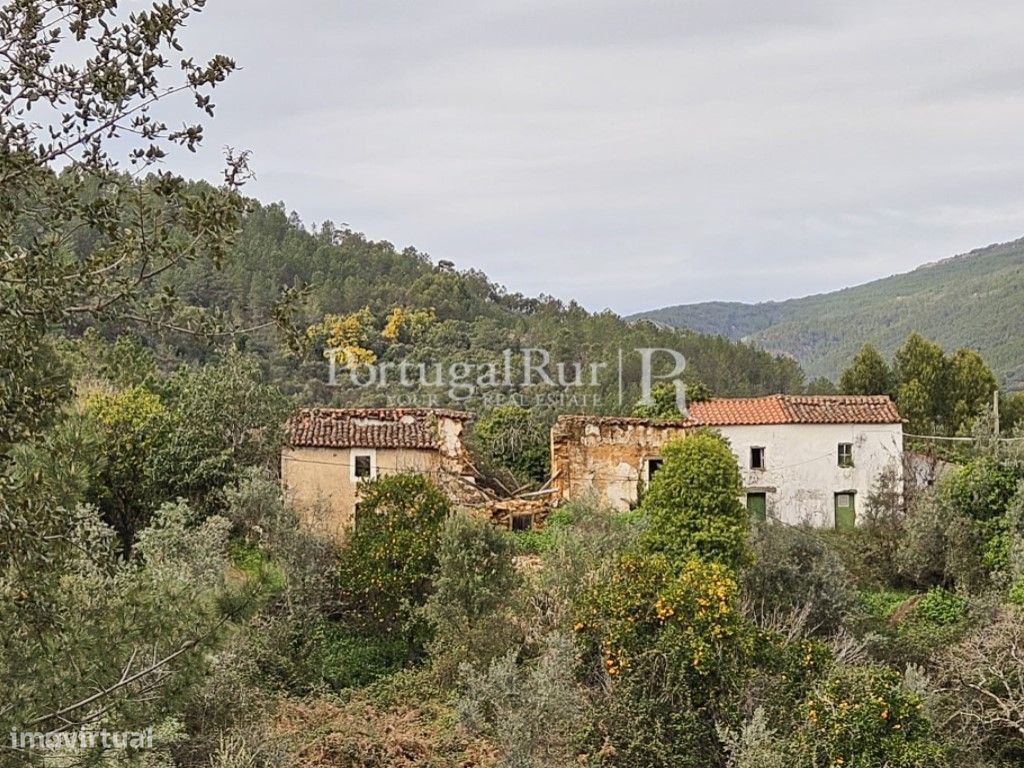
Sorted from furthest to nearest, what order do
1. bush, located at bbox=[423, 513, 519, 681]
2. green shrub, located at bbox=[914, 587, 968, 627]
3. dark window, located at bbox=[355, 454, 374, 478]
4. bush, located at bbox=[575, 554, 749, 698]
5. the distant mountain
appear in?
the distant mountain < dark window, located at bbox=[355, 454, 374, 478] < green shrub, located at bbox=[914, 587, 968, 627] < bush, located at bbox=[423, 513, 519, 681] < bush, located at bbox=[575, 554, 749, 698]

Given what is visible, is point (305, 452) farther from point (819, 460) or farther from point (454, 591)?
point (819, 460)

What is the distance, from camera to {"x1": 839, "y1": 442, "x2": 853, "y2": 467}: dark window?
99.5 ft

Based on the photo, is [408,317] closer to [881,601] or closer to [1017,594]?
[881,601]

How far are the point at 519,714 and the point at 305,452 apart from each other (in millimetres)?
13822

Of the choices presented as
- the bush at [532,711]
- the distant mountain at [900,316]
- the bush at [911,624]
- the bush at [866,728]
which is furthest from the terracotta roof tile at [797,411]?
the distant mountain at [900,316]

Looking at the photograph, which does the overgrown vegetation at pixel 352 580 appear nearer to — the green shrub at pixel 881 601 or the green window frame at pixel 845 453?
the green shrub at pixel 881 601

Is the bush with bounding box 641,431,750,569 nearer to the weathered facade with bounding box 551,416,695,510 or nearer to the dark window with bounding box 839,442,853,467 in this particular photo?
the weathered facade with bounding box 551,416,695,510

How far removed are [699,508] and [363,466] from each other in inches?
315

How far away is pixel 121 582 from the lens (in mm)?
8672

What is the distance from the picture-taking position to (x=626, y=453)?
29.2 metres

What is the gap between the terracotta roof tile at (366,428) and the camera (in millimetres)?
26781

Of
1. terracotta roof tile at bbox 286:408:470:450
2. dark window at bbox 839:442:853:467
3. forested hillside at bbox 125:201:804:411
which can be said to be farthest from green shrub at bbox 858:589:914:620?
forested hillside at bbox 125:201:804:411

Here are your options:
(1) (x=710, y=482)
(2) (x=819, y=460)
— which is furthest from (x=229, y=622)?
(2) (x=819, y=460)

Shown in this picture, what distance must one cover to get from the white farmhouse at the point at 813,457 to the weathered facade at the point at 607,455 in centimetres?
179
